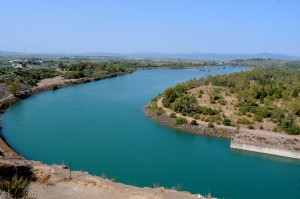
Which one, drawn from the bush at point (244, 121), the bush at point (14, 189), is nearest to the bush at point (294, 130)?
the bush at point (244, 121)

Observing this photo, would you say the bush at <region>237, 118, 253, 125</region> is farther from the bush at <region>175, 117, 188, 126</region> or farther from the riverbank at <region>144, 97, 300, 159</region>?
the bush at <region>175, 117, 188, 126</region>

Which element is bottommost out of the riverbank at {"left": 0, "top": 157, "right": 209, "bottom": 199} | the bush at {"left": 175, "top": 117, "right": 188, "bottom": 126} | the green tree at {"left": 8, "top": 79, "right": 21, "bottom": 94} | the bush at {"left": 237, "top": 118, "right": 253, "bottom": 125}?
the bush at {"left": 175, "top": 117, "right": 188, "bottom": 126}

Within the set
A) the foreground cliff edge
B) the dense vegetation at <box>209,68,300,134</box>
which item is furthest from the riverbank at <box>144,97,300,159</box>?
the foreground cliff edge

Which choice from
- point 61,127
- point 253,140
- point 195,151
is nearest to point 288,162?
point 253,140

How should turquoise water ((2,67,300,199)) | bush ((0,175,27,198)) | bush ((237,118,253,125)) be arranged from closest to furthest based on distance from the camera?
bush ((0,175,27,198)) → turquoise water ((2,67,300,199)) → bush ((237,118,253,125))

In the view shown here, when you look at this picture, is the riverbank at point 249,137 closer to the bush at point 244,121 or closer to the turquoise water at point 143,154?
the turquoise water at point 143,154

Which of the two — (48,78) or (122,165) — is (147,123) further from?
(48,78)
